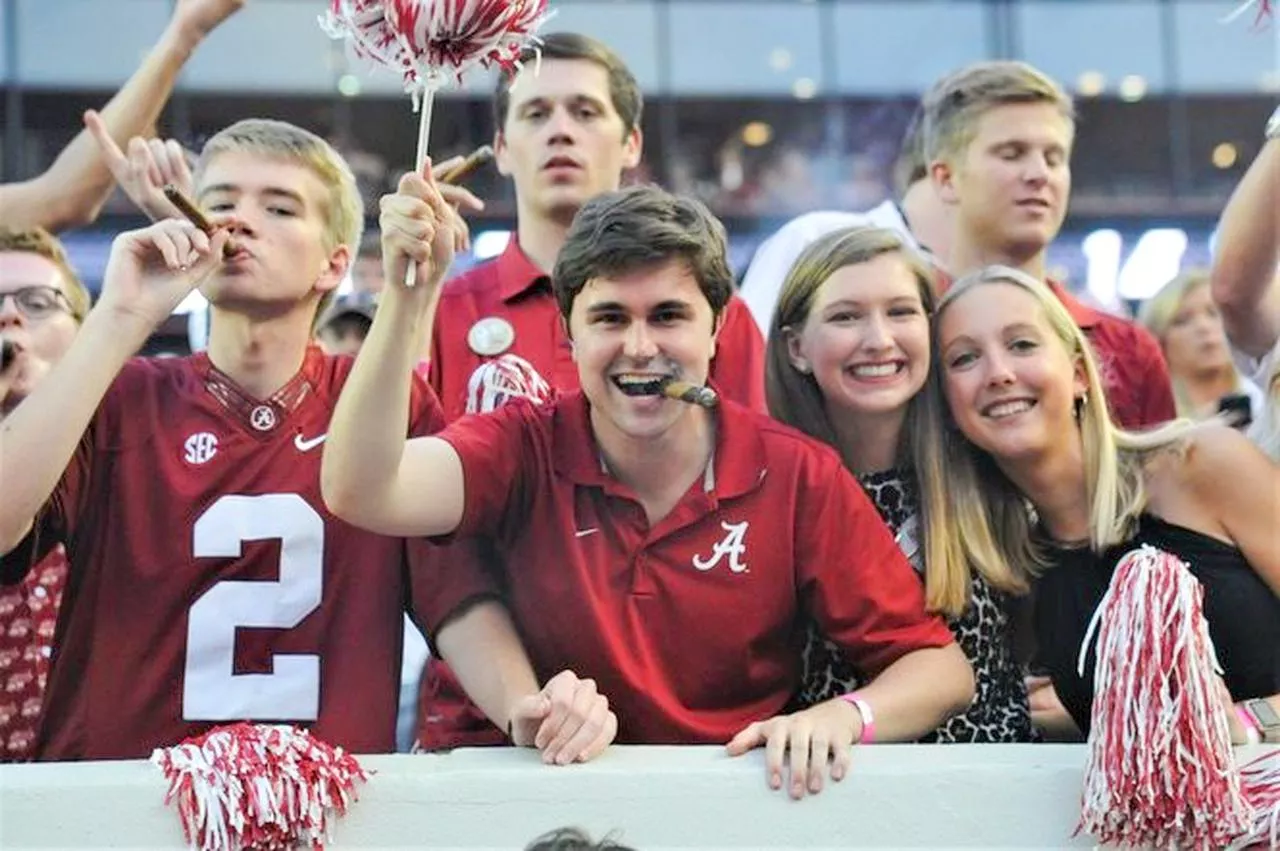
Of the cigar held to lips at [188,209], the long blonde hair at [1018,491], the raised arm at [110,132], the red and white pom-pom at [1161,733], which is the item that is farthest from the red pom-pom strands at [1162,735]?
the raised arm at [110,132]

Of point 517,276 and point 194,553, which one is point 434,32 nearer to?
point 194,553

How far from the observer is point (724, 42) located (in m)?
20.3

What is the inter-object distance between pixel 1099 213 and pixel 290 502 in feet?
60.1

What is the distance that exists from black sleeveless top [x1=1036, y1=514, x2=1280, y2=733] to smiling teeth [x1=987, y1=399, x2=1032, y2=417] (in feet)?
0.90

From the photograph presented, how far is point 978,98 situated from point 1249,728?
2.10 meters

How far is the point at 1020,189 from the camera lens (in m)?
4.57

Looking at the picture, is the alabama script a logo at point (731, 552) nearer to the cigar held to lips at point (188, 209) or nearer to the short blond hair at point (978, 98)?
the cigar held to lips at point (188, 209)

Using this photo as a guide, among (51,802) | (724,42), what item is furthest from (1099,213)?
(51,802)

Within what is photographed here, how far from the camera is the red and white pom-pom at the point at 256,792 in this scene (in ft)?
9.02

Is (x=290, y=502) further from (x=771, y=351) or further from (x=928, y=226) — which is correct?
(x=928, y=226)

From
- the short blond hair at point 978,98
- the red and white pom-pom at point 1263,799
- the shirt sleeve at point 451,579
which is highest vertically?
the short blond hair at point 978,98

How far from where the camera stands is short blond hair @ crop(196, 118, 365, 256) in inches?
141

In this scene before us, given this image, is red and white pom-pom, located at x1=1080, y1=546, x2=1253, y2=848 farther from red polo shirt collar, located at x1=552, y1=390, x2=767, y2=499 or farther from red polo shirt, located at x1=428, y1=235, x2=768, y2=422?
red polo shirt, located at x1=428, y1=235, x2=768, y2=422

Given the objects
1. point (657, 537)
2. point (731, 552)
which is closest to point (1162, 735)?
point (731, 552)
